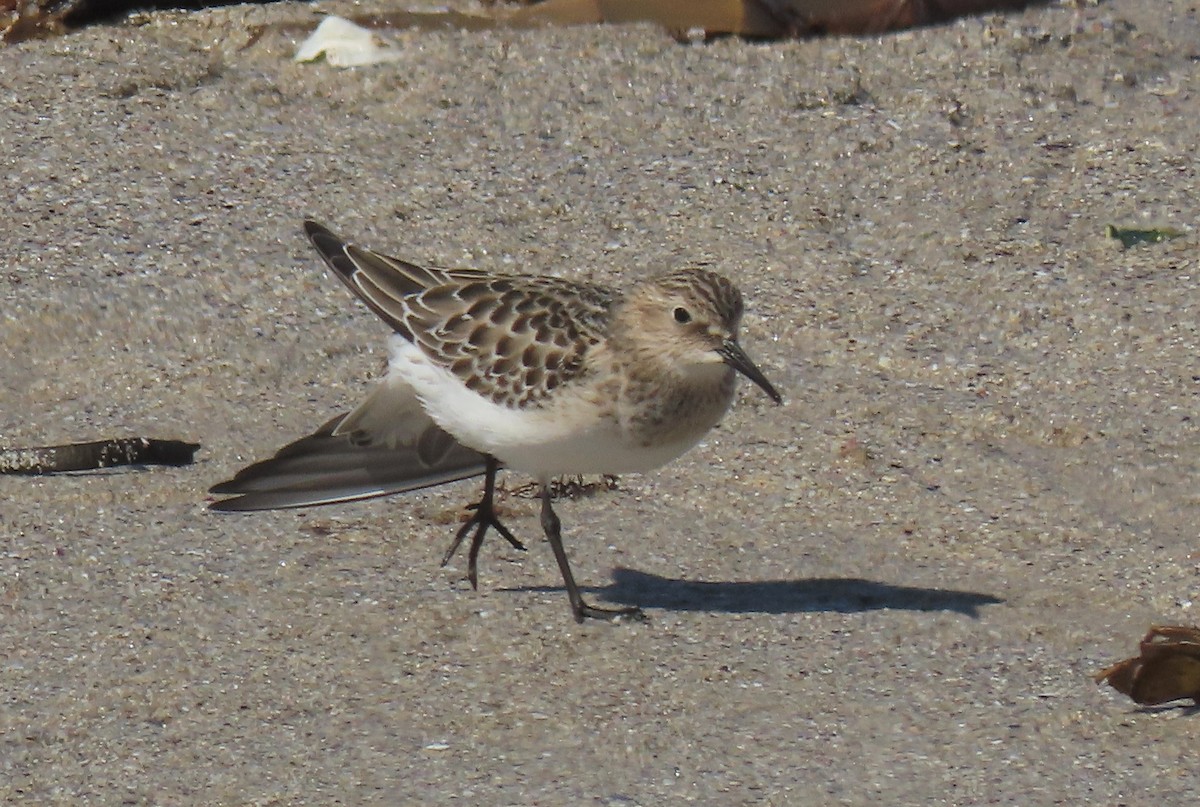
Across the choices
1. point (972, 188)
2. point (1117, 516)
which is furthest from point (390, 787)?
point (972, 188)

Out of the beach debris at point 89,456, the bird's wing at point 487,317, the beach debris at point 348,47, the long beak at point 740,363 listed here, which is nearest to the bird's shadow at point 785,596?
the long beak at point 740,363

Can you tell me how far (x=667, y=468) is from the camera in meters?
5.72

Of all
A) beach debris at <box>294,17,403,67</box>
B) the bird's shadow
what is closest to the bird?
the bird's shadow

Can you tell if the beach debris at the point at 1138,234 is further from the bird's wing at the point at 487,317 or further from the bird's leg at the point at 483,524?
the bird's leg at the point at 483,524

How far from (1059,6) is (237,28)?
3519 mm

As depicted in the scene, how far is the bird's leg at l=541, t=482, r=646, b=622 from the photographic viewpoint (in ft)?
16.0

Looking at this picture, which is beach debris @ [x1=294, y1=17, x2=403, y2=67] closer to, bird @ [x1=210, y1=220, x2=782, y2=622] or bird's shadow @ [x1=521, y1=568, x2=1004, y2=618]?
bird @ [x1=210, y1=220, x2=782, y2=622]

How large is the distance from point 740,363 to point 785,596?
640 mm

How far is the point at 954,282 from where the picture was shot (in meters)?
6.58

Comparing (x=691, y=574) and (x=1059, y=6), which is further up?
(x=1059, y=6)

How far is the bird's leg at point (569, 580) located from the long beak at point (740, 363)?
1.94ft

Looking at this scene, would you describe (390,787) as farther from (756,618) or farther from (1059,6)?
(1059,6)

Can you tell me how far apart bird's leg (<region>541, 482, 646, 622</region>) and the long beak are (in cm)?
59

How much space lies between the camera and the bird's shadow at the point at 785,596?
4898 mm
